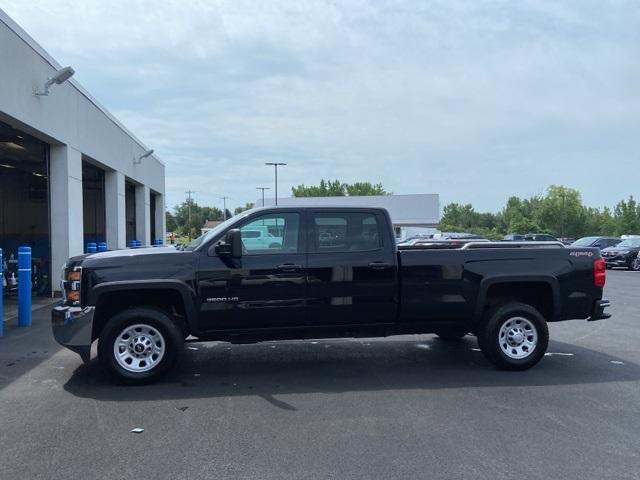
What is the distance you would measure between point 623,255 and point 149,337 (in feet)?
91.1

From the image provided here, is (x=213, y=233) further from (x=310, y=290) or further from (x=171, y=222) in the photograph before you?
(x=171, y=222)

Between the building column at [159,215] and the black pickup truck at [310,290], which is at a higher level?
the building column at [159,215]

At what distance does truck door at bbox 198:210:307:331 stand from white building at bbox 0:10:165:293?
7.55 meters

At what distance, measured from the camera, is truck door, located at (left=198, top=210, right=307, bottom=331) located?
21.5ft

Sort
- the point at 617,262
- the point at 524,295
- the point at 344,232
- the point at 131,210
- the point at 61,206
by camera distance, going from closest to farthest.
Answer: the point at 344,232 < the point at 524,295 < the point at 61,206 < the point at 131,210 < the point at 617,262

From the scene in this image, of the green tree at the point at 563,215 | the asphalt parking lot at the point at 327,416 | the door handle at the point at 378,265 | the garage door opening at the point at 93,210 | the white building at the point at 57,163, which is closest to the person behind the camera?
the asphalt parking lot at the point at 327,416

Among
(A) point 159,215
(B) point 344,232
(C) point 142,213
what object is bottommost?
(B) point 344,232

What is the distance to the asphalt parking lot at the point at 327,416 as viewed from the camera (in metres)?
4.26

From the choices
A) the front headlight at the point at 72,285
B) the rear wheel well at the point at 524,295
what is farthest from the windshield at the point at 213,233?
the rear wheel well at the point at 524,295

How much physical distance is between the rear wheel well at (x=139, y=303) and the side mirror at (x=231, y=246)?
692 mm

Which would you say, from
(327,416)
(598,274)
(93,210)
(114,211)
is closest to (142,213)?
(93,210)

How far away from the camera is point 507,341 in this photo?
7102 millimetres

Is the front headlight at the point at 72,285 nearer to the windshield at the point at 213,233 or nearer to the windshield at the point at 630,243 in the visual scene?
the windshield at the point at 213,233

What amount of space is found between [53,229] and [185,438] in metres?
11.8
